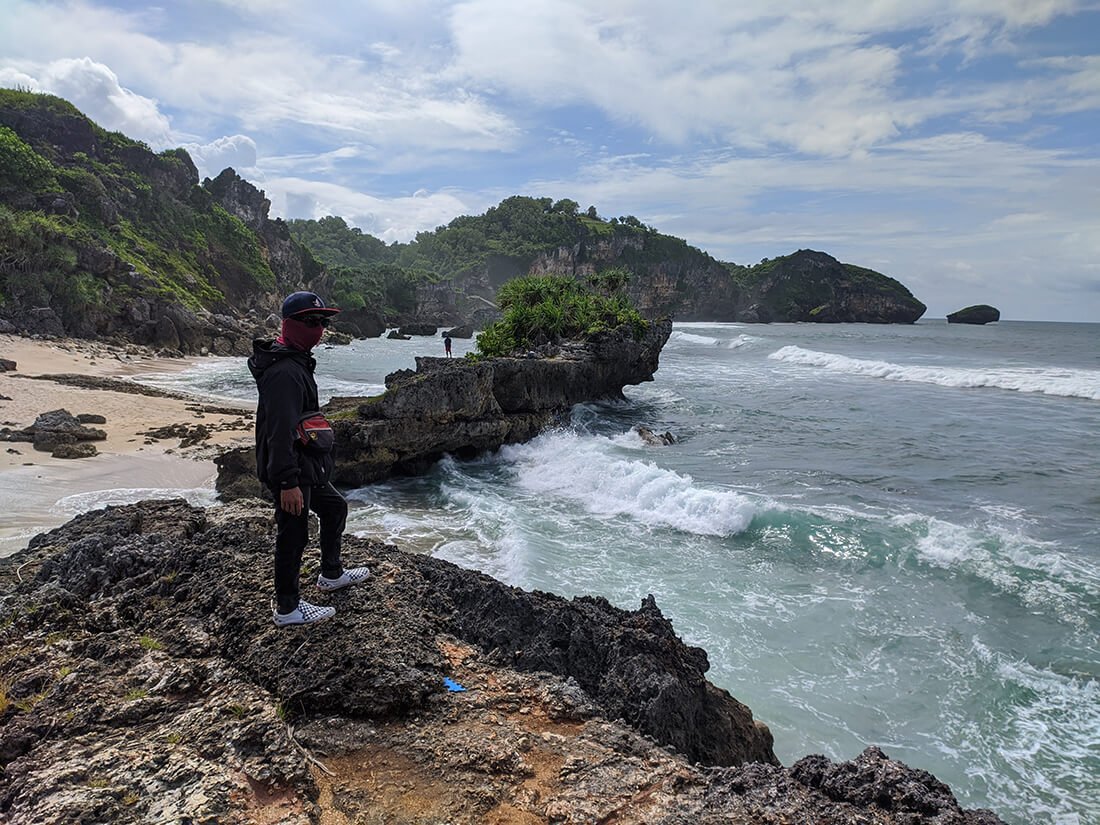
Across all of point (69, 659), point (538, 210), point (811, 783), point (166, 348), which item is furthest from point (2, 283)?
point (538, 210)

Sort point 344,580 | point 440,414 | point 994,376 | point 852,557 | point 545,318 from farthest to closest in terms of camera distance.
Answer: point 994,376
point 545,318
point 440,414
point 852,557
point 344,580

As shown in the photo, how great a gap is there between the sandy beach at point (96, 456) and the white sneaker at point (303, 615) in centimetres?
817

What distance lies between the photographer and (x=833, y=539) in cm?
1219

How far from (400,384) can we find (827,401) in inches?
874

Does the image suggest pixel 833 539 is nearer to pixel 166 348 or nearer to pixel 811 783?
pixel 811 783

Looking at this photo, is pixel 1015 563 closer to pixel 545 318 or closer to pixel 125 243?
pixel 545 318

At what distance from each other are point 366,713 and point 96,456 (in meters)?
Answer: 15.6

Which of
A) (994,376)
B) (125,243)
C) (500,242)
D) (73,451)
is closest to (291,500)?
(73,451)

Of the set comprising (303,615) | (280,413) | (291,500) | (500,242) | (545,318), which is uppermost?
(500,242)

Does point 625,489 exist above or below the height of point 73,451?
below

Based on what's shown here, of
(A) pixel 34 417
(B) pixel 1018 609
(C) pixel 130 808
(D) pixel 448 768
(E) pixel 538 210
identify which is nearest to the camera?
(C) pixel 130 808

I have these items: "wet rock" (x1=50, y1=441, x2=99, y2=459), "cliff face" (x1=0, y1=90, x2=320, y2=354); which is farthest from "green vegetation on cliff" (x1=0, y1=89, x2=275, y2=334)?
"wet rock" (x1=50, y1=441, x2=99, y2=459)

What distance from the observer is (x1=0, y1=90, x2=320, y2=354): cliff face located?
38875mm

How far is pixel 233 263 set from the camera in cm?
6850
